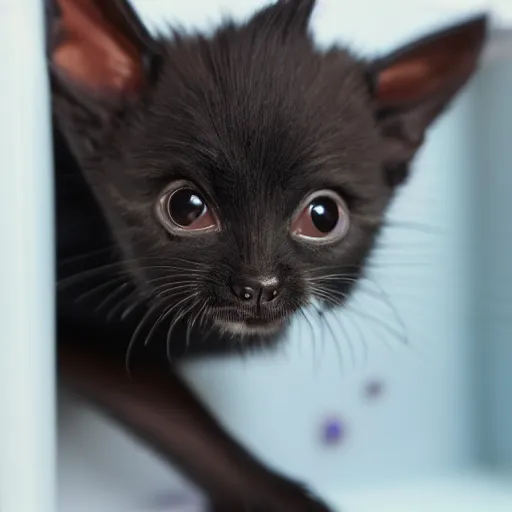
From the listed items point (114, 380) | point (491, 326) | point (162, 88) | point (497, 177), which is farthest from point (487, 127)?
point (114, 380)

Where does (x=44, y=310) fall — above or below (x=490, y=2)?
below

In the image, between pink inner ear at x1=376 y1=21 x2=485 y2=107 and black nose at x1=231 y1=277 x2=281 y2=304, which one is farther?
pink inner ear at x1=376 y1=21 x2=485 y2=107

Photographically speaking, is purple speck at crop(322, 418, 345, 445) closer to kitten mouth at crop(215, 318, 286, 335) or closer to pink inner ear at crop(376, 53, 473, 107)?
kitten mouth at crop(215, 318, 286, 335)

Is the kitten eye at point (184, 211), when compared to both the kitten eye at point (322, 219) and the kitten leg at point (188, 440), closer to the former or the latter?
the kitten eye at point (322, 219)

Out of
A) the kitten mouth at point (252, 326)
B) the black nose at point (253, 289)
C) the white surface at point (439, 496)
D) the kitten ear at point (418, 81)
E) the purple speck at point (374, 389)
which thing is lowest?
the white surface at point (439, 496)

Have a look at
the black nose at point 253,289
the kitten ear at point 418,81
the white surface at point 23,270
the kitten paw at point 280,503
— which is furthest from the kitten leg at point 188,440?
the kitten ear at point 418,81

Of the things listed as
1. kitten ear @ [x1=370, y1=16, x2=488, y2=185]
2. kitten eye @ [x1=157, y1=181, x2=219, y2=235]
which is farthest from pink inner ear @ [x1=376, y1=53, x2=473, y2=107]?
kitten eye @ [x1=157, y1=181, x2=219, y2=235]

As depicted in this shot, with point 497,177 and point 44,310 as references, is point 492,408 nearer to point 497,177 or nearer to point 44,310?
point 497,177
